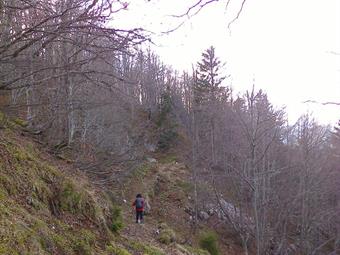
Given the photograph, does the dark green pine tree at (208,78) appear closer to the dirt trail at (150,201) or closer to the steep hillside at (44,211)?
the dirt trail at (150,201)

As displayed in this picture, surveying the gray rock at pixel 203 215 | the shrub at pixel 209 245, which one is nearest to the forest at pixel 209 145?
the gray rock at pixel 203 215

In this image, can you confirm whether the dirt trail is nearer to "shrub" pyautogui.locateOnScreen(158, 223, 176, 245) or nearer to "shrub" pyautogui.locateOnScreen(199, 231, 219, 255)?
"shrub" pyautogui.locateOnScreen(158, 223, 176, 245)

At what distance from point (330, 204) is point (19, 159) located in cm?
2371

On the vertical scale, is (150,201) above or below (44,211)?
below

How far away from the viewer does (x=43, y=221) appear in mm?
6176

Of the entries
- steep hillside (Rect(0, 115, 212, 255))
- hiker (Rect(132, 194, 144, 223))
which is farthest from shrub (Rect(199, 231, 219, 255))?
steep hillside (Rect(0, 115, 212, 255))

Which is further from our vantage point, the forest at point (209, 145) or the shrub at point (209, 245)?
the shrub at point (209, 245)

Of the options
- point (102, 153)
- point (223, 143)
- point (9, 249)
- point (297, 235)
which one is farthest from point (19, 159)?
point (297, 235)

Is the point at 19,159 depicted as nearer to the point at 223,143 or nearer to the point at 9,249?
the point at 9,249

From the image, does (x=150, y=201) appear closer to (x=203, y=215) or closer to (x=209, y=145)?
(x=203, y=215)

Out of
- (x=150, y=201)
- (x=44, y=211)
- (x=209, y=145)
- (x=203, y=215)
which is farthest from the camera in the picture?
(x=209, y=145)

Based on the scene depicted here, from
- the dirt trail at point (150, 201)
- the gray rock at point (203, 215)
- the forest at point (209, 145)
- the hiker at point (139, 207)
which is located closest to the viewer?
the forest at point (209, 145)

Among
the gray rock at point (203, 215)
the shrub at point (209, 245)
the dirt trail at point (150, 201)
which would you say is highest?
the dirt trail at point (150, 201)

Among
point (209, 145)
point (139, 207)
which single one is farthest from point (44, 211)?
point (209, 145)
